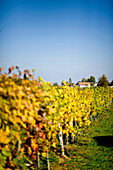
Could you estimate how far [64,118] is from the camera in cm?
629

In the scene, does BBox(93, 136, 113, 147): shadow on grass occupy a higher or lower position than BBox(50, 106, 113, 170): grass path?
higher

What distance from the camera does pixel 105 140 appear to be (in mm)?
8109

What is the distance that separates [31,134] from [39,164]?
1.59 m

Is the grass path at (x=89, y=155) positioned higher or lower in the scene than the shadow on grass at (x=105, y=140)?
lower

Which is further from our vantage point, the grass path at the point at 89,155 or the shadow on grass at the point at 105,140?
the shadow on grass at the point at 105,140

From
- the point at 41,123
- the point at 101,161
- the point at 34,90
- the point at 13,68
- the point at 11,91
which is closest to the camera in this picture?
the point at 11,91

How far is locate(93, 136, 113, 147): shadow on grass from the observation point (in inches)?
295

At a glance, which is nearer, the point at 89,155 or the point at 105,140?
the point at 89,155

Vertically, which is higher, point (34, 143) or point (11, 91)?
point (11, 91)

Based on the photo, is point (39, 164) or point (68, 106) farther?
point (68, 106)

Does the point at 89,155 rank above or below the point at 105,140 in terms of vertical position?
below

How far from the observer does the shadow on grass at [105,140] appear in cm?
750

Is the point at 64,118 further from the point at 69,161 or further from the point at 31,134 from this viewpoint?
the point at 31,134

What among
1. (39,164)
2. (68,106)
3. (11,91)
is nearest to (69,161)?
(39,164)
